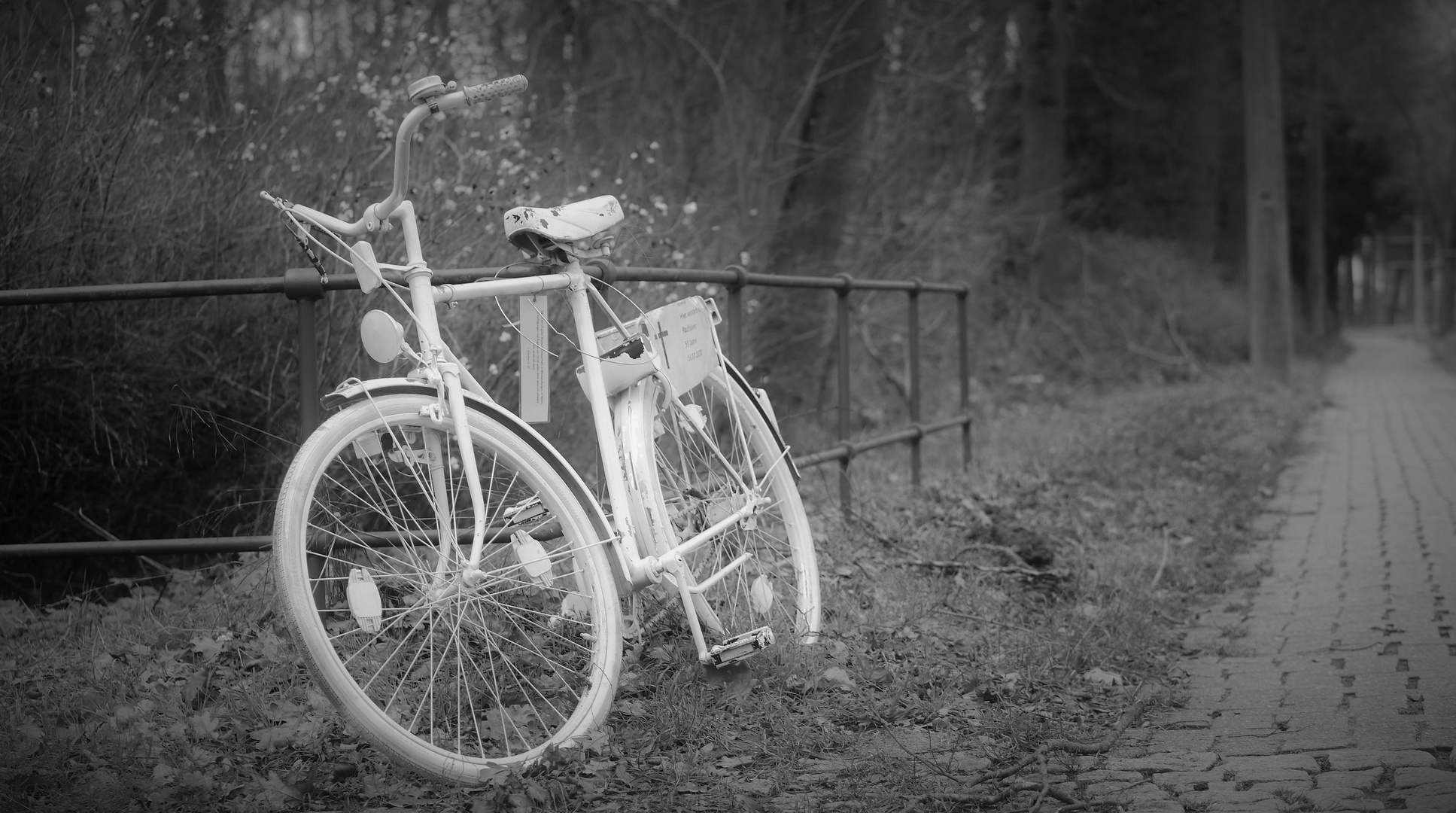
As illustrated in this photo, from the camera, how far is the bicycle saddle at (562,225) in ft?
10.1

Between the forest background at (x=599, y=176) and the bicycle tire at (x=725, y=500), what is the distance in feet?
3.61

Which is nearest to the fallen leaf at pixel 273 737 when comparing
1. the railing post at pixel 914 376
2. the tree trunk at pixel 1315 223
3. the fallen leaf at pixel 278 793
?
the fallen leaf at pixel 278 793

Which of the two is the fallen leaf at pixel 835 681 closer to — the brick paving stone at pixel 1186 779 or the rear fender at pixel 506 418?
the rear fender at pixel 506 418

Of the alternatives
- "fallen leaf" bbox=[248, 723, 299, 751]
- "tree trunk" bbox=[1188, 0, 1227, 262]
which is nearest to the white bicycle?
"fallen leaf" bbox=[248, 723, 299, 751]

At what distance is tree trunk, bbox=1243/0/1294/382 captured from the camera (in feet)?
51.0

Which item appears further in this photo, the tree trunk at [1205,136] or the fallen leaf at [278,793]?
the tree trunk at [1205,136]

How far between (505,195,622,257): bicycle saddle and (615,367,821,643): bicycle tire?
422 millimetres

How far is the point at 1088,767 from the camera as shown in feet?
9.95

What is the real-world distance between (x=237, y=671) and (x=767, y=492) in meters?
1.60

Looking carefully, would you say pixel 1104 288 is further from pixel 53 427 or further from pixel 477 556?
pixel 477 556

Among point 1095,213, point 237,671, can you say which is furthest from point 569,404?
point 1095,213

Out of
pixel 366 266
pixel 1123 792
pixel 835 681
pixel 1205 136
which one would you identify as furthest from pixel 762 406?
pixel 1205 136

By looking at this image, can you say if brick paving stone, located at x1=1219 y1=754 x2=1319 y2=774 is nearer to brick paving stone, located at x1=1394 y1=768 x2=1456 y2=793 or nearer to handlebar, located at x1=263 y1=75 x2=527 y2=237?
brick paving stone, located at x1=1394 y1=768 x2=1456 y2=793

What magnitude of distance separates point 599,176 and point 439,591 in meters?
4.26
